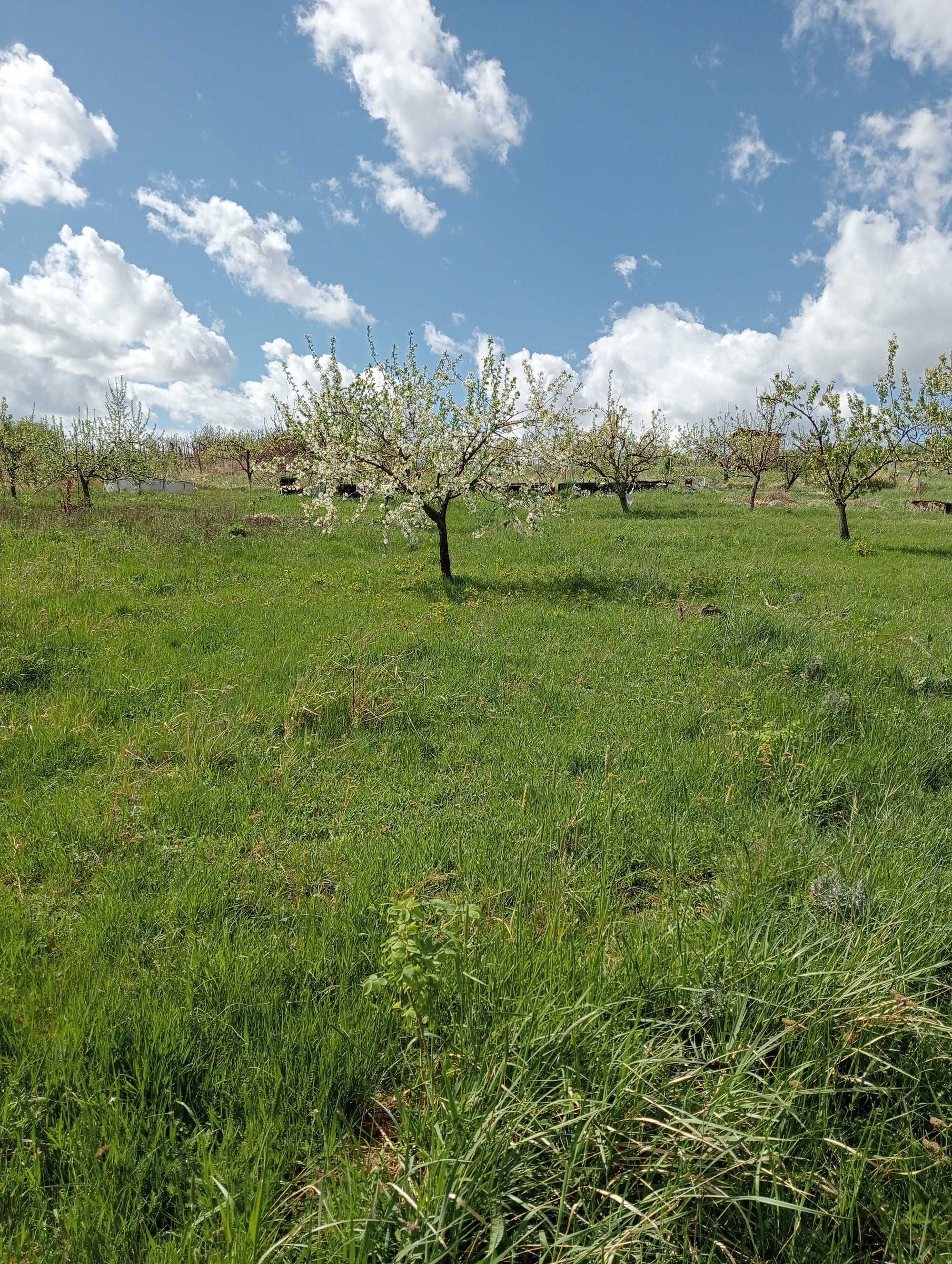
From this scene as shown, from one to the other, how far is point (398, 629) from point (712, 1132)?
8.16 metres

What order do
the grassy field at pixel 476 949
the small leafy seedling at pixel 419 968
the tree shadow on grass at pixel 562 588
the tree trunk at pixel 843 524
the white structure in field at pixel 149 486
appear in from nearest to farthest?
the grassy field at pixel 476 949 < the small leafy seedling at pixel 419 968 < the tree shadow on grass at pixel 562 588 < the tree trunk at pixel 843 524 < the white structure in field at pixel 149 486

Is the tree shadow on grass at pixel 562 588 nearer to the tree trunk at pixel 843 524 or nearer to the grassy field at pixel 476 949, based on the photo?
the grassy field at pixel 476 949

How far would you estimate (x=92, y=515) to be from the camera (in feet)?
62.9

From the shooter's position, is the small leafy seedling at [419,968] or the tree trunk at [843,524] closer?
the small leafy seedling at [419,968]

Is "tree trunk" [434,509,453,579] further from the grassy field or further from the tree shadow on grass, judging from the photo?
the grassy field

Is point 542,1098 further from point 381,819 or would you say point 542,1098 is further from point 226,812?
point 226,812

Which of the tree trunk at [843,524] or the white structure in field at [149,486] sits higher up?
the white structure in field at [149,486]

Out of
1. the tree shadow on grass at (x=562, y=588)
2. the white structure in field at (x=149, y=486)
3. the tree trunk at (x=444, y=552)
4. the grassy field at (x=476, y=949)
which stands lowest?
the grassy field at (x=476, y=949)

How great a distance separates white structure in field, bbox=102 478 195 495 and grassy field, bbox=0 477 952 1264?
27402 mm

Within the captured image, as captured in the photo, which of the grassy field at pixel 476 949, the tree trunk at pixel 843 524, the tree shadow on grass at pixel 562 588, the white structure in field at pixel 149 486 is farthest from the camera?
the white structure in field at pixel 149 486

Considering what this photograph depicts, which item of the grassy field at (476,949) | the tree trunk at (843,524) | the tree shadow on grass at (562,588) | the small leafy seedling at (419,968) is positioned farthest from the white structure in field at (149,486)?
the small leafy seedling at (419,968)

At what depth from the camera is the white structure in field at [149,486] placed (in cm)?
3269

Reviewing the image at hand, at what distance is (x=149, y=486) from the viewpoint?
117ft

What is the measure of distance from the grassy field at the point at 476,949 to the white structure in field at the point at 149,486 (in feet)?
89.9
